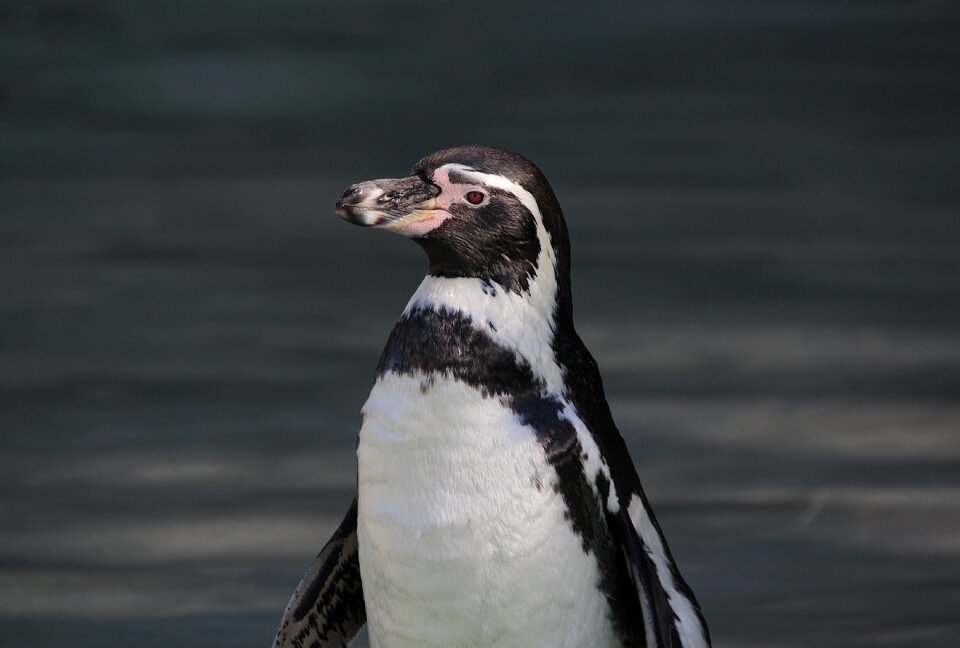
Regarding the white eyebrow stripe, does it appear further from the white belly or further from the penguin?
the white belly

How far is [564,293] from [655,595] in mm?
349

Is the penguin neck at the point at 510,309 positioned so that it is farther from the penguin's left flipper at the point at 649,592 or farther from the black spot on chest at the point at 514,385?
the penguin's left flipper at the point at 649,592

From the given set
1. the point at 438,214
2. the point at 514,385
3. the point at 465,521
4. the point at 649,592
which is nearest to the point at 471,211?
the point at 438,214

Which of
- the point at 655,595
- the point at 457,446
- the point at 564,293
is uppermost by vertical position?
the point at 564,293

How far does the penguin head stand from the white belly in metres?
0.14

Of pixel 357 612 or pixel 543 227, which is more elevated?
pixel 543 227

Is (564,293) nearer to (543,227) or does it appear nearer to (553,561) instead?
(543,227)

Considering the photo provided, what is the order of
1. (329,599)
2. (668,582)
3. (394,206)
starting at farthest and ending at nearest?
(329,599), (668,582), (394,206)

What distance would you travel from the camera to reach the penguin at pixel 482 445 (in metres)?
2.19

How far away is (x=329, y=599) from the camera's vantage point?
2436 millimetres

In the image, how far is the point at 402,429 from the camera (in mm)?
2197

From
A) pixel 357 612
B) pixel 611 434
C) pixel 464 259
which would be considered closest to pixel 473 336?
pixel 464 259

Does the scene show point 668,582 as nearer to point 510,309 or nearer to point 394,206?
point 510,309

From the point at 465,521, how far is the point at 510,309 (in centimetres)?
23
